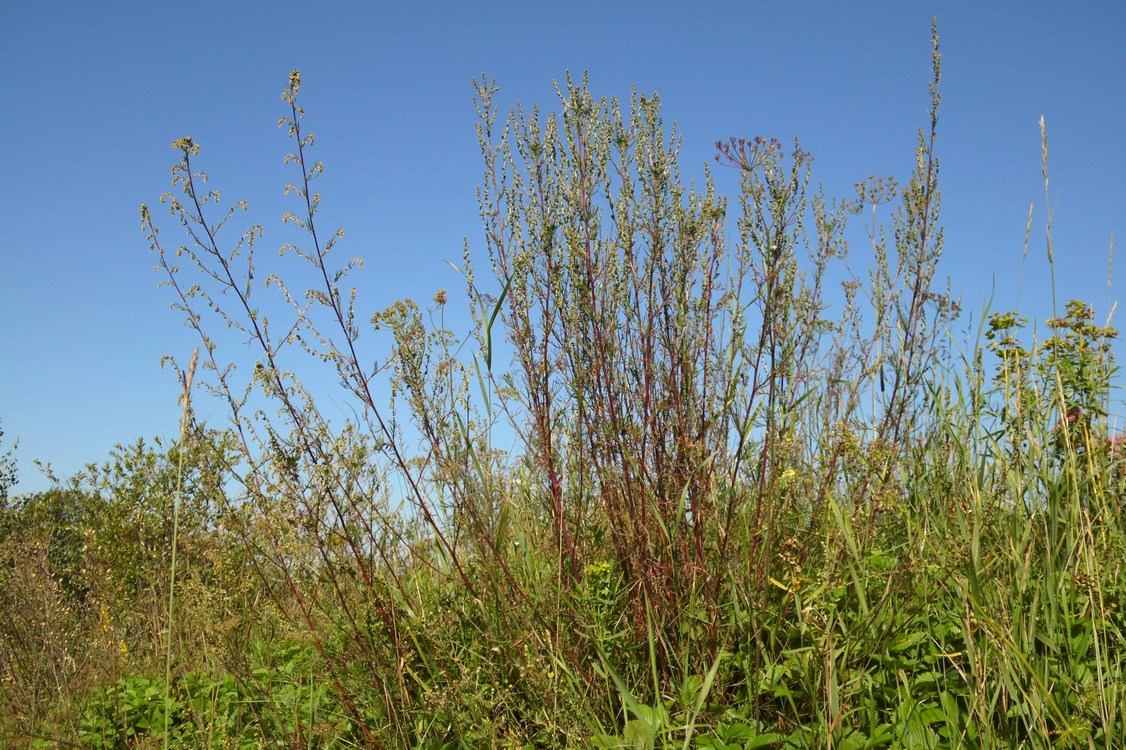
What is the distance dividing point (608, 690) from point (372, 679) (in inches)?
41.5

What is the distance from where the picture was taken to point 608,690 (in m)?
2.68

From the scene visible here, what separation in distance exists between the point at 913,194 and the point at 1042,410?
101cm

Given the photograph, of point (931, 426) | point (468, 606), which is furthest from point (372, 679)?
point (931, 426)

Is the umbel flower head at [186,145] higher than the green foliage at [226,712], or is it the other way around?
the umbel flower head at [186,145]

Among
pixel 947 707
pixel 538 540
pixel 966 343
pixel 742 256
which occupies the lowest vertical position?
pixel 947 707

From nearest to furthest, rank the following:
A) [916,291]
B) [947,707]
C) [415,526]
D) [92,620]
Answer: [947,707], [916,291], [415,526], [92,620]

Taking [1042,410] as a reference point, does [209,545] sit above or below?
below

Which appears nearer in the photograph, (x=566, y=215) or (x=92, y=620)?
(x=566, y=215)

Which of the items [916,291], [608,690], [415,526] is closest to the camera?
[608,690]

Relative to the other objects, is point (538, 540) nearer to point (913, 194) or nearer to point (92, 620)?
point (913, 194)

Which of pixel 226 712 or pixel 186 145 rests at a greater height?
pixel 186 145

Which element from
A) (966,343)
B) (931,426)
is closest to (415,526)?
(931,426)

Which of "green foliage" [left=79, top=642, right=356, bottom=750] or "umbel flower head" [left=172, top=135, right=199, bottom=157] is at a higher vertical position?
"umbel flower head" [left=172, top=135, right=199, bottom=157]

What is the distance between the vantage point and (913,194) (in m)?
3.38
